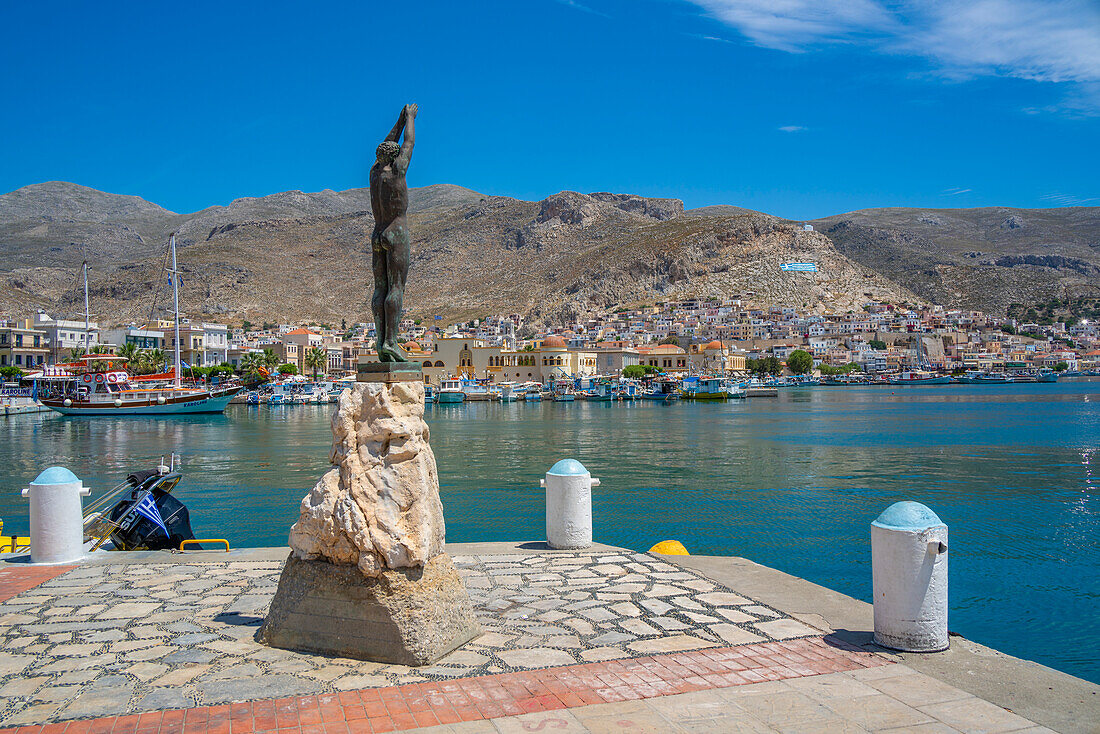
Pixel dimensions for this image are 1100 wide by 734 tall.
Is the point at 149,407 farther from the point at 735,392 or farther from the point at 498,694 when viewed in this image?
the point at 498,694

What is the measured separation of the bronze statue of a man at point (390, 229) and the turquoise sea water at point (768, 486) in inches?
277

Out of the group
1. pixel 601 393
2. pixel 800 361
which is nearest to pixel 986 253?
pixel 800 361

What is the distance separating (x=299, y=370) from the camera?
88875 millimetres

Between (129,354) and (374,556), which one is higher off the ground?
(129,354)

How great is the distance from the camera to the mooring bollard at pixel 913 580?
4.22 metres

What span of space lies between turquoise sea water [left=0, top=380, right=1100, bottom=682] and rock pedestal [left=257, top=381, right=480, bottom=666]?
258 inches

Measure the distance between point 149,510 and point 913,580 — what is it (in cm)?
886

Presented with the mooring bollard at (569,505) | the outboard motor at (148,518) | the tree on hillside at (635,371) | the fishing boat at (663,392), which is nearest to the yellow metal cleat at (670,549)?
the mooring bollard at (569,505)

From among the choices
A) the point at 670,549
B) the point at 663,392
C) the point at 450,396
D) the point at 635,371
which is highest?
the point at 635,371

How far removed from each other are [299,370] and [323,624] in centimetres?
8896

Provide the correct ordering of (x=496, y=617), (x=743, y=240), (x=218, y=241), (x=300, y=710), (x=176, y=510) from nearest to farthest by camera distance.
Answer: (x=300, y=710) < (x=496, y=617) < (x=176, y=510) < (x=743, y=240) < (x=218, y=241)

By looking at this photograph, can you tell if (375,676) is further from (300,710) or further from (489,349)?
(489,349)

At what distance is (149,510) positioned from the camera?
955 centimetres

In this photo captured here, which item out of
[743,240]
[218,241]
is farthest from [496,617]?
[218,241]
